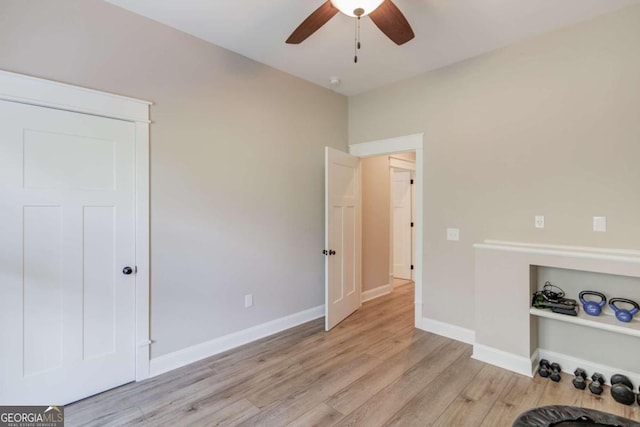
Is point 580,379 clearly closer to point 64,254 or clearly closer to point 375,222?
point 375,222

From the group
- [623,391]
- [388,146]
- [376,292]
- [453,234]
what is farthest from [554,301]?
[376,292]

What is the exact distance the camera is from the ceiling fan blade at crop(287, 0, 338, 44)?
6.32 feet

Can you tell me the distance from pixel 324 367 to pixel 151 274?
1675 millimetres

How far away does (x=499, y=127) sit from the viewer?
3037 mm

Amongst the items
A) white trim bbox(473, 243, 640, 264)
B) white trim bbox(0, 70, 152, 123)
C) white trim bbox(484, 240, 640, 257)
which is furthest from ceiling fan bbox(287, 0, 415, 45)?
white trim bbox(484, 240, 640, 257)

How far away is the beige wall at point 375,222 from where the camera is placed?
4586 mm

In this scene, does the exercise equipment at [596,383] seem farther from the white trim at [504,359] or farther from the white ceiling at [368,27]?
the white ceiling at [368,27]

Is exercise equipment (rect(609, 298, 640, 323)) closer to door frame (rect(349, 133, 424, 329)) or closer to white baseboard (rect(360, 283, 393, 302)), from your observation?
door frame (rect(349, 133, 424, 329))

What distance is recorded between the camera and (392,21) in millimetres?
2006

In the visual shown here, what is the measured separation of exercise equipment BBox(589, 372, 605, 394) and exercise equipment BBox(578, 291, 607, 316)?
19.5 inches

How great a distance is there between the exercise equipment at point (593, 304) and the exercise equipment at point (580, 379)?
484mm

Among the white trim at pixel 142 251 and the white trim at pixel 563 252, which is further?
the white trim at pixel 142 251

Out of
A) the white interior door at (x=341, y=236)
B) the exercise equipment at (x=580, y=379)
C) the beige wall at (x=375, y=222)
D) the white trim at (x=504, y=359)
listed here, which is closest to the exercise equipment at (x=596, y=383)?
the exercise equipment at (x=580, y=379)

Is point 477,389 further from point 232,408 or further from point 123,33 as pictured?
point 123,33
